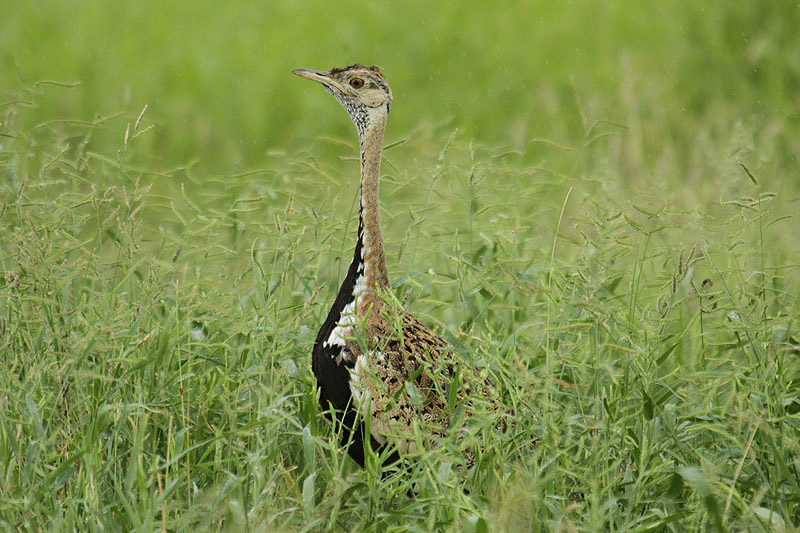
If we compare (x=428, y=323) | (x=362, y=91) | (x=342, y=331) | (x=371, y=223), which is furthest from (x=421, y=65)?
(x=342, y=331)

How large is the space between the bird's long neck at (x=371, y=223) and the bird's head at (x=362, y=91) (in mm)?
29

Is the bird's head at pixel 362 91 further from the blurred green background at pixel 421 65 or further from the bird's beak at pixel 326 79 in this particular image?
the blurred green background at pixel 421 65

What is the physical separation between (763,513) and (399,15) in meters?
7.94

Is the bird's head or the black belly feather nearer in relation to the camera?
the black belly feather

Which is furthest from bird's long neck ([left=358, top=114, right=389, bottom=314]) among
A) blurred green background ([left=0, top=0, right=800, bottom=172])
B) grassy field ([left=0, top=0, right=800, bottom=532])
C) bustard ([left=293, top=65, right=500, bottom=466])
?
blurred green background ([left=0, top=0, right=800, bottom=172])

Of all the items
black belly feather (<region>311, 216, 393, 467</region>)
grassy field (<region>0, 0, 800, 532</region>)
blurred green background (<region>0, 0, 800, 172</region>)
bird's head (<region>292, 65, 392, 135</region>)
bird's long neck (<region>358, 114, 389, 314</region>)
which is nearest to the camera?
grassy field (<region>0, 0, 800, 532</region>)

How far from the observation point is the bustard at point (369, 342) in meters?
3.40

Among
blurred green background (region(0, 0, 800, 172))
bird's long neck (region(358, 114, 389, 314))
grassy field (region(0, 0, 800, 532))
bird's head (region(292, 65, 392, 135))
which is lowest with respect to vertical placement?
blurred green background (region(0, 0, 800, 172))

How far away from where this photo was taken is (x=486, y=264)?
4.73 m

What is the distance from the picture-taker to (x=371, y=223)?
3684 millimetres

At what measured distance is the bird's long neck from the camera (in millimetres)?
3641

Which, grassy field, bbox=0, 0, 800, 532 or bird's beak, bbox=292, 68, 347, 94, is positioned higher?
bird's beak, bbox=292, 68, 347, 94

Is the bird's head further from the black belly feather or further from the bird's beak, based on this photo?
the black belly feather

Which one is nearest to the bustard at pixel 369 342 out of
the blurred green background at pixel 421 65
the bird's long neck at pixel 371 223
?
the bird's long neck at pixel 371 223
